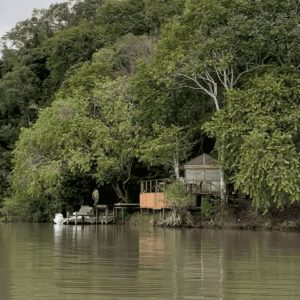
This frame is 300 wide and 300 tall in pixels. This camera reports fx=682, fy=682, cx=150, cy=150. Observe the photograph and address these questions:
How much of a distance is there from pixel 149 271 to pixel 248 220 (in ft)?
72.0

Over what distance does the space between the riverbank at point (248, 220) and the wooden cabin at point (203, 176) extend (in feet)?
4.71

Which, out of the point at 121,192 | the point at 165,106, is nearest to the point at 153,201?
the point at 165,106

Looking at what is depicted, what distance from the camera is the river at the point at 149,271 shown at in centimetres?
1187

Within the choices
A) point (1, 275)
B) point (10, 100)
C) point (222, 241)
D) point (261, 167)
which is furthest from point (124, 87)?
point (1, 275)

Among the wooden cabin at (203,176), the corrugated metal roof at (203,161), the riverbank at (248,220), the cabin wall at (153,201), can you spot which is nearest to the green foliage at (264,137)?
the riverbank at (248,220)

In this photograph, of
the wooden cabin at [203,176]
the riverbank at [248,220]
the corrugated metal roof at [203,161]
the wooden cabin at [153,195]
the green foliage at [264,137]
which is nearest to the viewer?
the green foliage at [264,137]

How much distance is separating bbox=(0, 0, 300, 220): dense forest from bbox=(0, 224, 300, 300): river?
10470 millimetres

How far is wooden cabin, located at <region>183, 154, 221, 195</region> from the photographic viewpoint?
38500 mm

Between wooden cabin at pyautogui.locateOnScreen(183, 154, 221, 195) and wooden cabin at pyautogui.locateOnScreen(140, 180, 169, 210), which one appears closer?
wooden cabin at pyautogui.locateOnScreen(183, 154, 221, 195)

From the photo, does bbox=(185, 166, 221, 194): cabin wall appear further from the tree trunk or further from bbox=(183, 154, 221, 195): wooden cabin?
the tree trunk

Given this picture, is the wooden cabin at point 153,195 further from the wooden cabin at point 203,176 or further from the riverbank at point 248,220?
the riverbank at point 248,220

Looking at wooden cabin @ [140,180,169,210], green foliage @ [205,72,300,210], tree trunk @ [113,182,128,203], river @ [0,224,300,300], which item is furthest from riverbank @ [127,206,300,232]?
river @ [0,224,300,300]

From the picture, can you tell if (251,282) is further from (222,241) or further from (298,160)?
(298,160)

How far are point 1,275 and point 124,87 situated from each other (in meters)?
30.6
